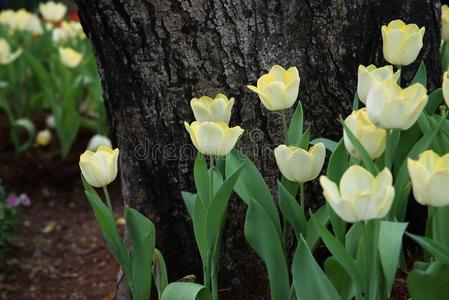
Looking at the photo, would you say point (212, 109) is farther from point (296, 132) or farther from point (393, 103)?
point (393, 103)

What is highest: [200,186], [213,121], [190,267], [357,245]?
[213,121]

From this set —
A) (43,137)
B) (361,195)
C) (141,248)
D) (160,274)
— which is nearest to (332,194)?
(361,195)

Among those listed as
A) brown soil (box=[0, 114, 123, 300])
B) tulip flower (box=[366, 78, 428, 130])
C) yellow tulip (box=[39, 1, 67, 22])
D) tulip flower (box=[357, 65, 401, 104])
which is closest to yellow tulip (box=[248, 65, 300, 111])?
tulip flower (box=[357, 65, 401, 104])

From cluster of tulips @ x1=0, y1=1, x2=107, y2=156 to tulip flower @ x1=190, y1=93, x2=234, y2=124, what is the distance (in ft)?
7.08

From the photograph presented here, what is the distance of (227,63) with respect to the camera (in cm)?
199

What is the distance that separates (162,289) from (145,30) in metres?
0.59

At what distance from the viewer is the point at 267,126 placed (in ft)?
6.63

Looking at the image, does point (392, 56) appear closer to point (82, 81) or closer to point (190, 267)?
point (190, 267)

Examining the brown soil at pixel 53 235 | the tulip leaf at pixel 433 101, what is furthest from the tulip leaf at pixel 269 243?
the brown soil at pixel 53 235

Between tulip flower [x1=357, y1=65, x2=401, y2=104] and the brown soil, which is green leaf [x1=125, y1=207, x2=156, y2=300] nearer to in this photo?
tulip flower [x1=357, y1=65, x2=401, y2=104]

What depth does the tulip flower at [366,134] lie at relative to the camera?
4.76 feet

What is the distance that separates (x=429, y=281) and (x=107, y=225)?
0.67 meters

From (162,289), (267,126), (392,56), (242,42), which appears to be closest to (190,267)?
(162,289)

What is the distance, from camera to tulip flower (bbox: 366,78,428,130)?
53.9 inches
